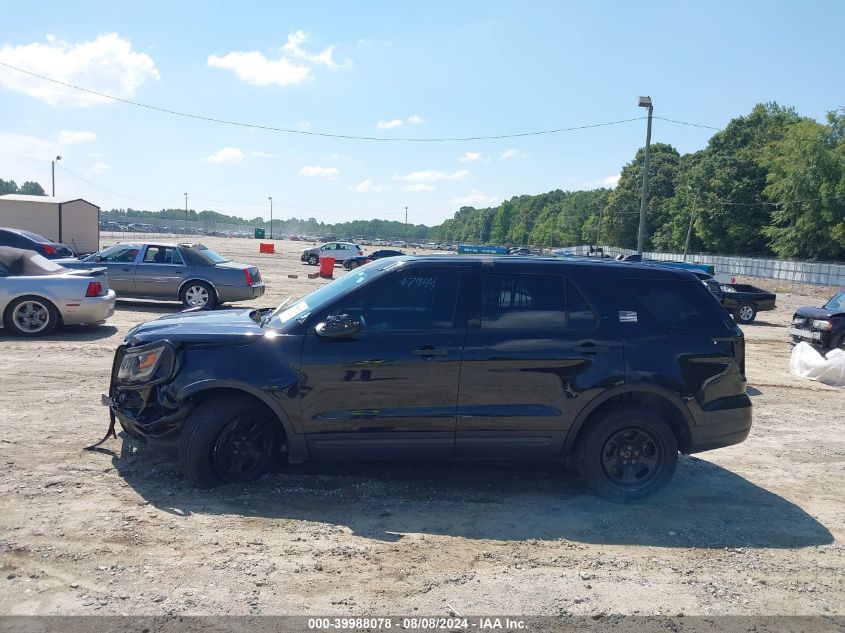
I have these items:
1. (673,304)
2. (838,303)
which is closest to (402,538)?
(673,304)

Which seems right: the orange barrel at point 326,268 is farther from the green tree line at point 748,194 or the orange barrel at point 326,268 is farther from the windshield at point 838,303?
the green tree line at point 748,194

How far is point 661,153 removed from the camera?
90375 mm

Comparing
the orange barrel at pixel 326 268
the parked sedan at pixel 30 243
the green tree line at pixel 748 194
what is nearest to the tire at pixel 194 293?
the parked sedan at pixel 30 243

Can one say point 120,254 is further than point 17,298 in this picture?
Yes

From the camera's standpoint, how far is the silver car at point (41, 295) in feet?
36.6

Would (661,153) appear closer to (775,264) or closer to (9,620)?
(775,264)

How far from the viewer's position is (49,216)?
26.8 m

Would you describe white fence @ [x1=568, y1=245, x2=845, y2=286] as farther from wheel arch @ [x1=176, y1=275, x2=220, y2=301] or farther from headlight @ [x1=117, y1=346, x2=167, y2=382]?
headlight @ [x1=117, y1=346, x2=167, y2=382]

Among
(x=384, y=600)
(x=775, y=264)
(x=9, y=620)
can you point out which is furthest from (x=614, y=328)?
(x=775, y=264)

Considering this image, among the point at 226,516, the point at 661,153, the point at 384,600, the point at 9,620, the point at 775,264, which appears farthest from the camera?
the point at 661,153

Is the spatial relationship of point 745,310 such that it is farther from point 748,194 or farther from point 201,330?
point 748,194

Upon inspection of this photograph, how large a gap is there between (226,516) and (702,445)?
3609 millimetres

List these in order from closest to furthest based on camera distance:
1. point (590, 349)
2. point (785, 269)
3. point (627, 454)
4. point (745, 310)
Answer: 1. point (590, 349)
2. point (627, 454)
3. point (745, 310)
4. point (785, 269)

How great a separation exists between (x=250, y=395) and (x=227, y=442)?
384 millimetres
